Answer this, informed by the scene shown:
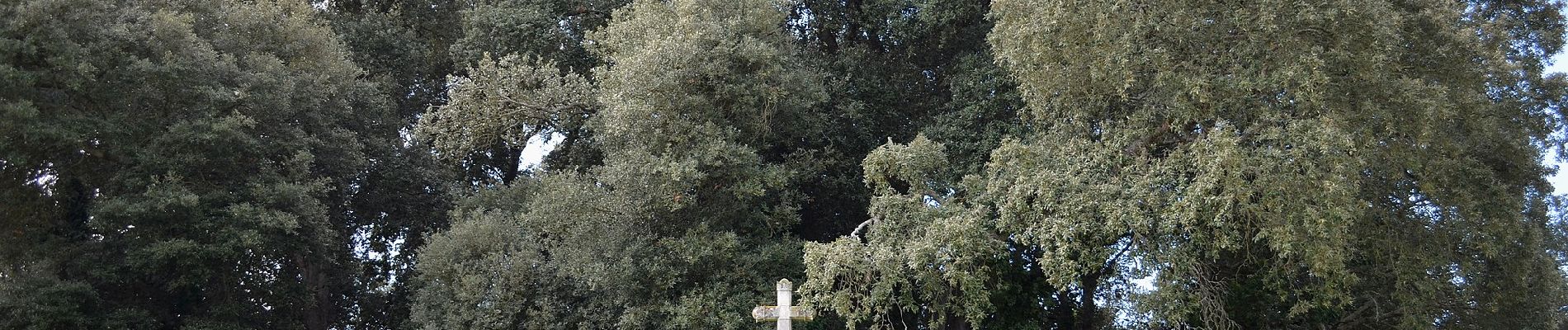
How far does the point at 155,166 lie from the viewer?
16.6m

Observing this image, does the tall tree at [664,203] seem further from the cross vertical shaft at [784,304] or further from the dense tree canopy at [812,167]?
the cross vertical shaft at [784,304]

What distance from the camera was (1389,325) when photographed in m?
15.7

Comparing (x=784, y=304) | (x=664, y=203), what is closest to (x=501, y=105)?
(x=664, y=203)

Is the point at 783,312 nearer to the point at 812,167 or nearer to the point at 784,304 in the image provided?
the point at 784,304

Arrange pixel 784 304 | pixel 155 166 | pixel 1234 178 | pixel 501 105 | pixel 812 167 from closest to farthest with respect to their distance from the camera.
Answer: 1. pixel 1234 178
2. pixel 784 304
3. pixel 155 166
4. pixel 812 167
5. pixel 501 105

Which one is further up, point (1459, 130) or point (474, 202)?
point (474, 202)

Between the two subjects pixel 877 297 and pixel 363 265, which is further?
pixel 363 265

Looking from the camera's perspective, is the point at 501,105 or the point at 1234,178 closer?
the point at 1234,178

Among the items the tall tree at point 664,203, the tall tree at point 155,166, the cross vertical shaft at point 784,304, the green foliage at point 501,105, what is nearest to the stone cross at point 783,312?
the cross vertical shaft at point 784,304

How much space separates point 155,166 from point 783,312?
8661 millimetres

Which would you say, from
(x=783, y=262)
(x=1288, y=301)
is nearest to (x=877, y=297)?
(x=783, y=262)

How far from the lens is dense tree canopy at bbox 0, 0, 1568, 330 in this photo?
12.5 meters

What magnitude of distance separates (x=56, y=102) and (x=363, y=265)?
5569 mm

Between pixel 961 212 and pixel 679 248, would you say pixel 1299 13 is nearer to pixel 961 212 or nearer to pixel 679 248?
pixel 961 212
